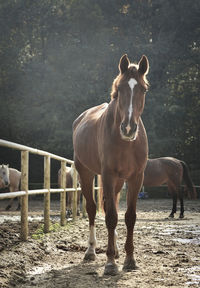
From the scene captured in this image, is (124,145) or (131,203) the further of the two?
(131,203)

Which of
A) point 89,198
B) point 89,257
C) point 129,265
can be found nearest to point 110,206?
point 129,265


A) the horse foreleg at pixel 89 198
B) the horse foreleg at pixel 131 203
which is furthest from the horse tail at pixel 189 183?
the horse foreleg at pixel 131 203

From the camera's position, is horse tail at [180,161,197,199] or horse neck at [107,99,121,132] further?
horse tail at [180,161,197,199]

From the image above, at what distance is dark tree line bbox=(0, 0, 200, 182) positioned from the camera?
24141mm

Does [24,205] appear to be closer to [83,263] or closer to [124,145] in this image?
[83,263]

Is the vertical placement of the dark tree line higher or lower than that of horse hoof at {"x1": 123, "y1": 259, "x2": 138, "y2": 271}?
higher

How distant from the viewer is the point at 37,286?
3129 millimetres

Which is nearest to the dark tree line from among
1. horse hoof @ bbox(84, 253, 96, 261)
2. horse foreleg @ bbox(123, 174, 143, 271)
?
horse hoof @ bbox(84, 253, 96, 261)

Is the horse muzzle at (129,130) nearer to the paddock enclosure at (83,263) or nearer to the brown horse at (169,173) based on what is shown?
the paddock enclosure at (83,263)

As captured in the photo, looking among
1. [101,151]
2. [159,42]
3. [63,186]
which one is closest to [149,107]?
[159,42]

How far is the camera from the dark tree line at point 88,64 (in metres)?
24.1

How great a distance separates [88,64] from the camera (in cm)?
2673

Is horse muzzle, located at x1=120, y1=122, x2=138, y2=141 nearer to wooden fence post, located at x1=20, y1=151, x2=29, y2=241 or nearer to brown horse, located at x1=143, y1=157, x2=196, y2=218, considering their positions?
wooden fence post, located at x1=20, y1=151, x2=29, y2=241

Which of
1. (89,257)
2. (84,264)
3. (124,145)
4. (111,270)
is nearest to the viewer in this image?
(111,270)
